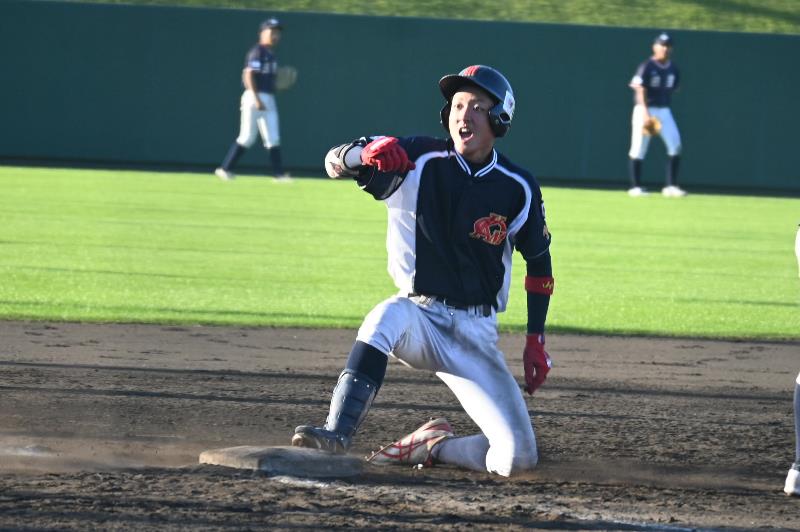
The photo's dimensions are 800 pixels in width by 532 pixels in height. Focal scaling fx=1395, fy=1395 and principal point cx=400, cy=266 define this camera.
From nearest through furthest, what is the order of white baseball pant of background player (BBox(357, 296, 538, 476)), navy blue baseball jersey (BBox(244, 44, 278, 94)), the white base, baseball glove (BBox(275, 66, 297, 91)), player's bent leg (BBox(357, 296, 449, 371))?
the white base, player's bent leg (BBox(357, 296, 449, 371)), white baseball pant of background player (BBox(357, 296, 538, 476)), navy blue baseball jersey (BBox(244, 44, 278, 94)), baseball glove (BBox(275, 66, 297, 91))

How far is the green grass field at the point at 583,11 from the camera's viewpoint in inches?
1072

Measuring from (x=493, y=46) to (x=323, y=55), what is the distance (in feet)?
10.2

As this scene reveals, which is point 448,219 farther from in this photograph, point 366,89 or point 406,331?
point 366,89

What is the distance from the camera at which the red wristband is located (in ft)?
17.7

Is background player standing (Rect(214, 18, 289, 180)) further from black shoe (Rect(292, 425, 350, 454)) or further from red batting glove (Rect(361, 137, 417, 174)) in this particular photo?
black shoe (Rect(292, 425, 350, 454))

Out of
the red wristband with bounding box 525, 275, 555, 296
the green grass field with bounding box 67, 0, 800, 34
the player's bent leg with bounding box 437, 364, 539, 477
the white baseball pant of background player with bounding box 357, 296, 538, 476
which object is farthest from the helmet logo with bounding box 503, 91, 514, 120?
the green grass field with bounding box 67, 0, 800, 34

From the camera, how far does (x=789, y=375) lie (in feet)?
25.8

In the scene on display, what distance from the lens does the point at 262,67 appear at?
68.7 feet

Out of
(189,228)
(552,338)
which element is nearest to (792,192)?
(189,228)

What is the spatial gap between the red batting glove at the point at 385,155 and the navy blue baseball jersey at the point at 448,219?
0.25 metres

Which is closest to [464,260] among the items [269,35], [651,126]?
[269,35]

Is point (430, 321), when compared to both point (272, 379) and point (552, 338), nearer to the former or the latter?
point (272, 379)

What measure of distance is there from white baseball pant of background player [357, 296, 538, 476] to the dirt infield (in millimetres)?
90

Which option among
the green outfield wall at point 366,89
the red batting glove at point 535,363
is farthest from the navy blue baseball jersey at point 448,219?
the green outfield wall at point 366,89
